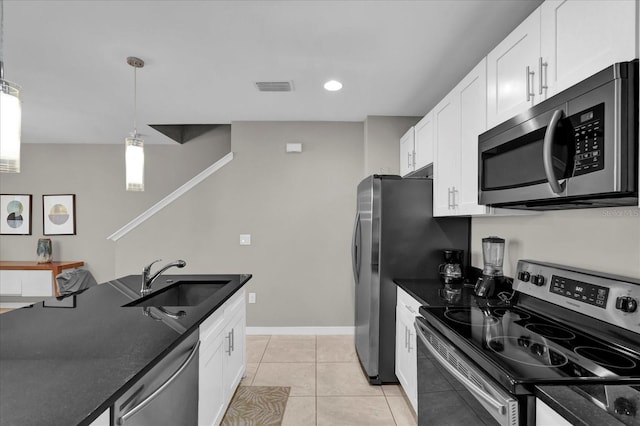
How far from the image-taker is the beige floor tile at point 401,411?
2.23 m

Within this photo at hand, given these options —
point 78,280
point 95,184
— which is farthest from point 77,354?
point 95,184

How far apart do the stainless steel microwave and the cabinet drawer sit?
0.92m

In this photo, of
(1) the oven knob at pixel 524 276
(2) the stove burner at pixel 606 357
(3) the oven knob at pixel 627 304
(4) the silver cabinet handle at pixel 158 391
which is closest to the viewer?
(4) the silver cabinet handle at pixel 158 391

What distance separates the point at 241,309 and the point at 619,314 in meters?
2.23

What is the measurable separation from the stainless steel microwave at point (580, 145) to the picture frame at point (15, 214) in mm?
6586

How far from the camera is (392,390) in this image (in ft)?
8.59

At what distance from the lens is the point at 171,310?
1704 millimetres

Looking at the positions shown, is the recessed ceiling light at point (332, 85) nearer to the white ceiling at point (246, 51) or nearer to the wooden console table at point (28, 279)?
the white ceiling at point (246, 51)

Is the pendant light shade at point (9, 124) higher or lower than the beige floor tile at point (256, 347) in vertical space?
higher

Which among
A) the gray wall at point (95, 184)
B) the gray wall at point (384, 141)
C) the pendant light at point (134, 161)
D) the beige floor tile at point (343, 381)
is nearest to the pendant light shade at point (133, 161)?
the pendant light at point (134, 161)

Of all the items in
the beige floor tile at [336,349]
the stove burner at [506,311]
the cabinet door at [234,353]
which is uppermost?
the stove burner at [506,311]

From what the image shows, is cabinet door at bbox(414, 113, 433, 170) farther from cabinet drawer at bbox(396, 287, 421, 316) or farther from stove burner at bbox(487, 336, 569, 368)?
stove burner at bbox(487, 336, 569, 368)

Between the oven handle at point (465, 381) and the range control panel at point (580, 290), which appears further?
the range control panel at point (580, 290)

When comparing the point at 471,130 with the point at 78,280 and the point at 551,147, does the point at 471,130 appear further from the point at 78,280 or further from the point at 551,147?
the point at 78,280
